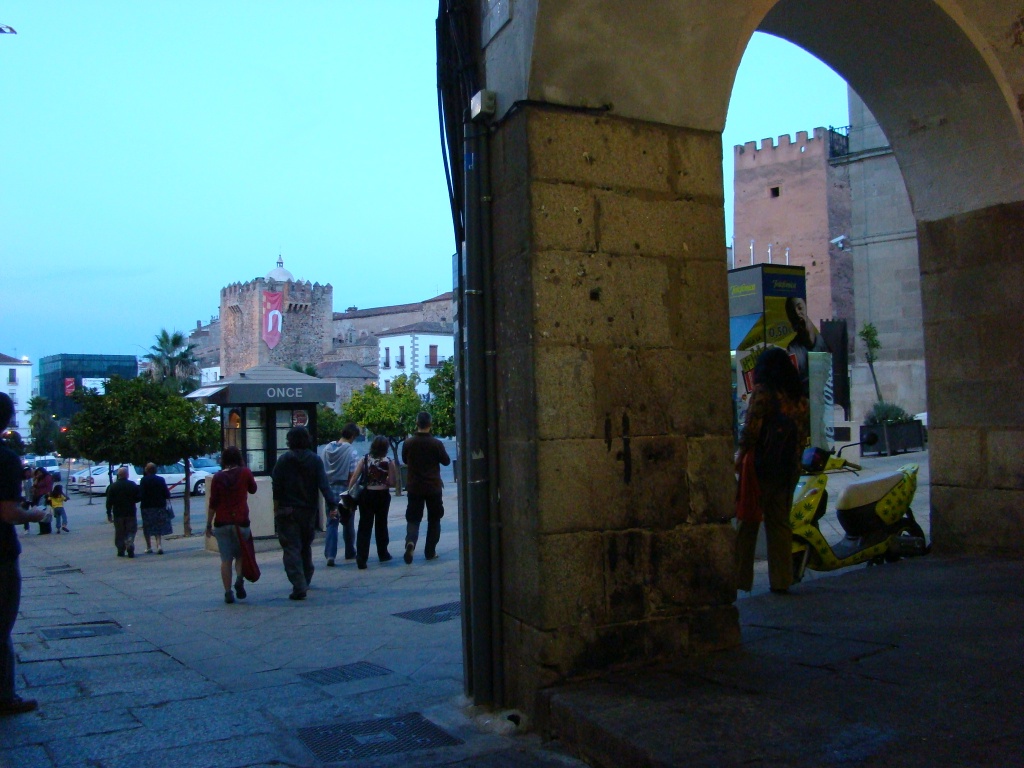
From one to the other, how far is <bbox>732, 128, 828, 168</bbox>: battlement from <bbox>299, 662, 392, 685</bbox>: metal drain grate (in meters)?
47.9

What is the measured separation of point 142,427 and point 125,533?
4572mm

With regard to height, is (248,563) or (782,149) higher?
(782,149)

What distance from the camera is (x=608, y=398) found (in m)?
4.02

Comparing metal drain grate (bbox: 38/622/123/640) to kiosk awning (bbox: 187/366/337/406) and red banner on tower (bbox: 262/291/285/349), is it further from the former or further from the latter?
red banner on tower (bbox: 262/291/285/349)

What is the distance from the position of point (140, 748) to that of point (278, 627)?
306 centimetres

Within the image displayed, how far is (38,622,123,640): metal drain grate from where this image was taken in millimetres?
7012

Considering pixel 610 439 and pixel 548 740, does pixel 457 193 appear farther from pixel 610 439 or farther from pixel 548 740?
pixel 548 740

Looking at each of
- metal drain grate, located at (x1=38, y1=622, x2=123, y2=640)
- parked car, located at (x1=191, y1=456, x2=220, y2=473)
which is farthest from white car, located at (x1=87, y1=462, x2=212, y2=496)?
metal drain grate, located at (x1=38, y1=622, x2=123, y2=640)

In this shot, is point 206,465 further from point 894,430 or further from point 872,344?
point 894,430

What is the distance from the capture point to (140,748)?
12.8 feet

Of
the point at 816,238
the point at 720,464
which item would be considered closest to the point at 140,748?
the point at 720,464

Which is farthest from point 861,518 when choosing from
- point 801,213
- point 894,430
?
point 801,213

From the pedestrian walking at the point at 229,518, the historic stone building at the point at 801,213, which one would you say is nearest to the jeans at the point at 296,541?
the pedestrian walking at the point at 229,518

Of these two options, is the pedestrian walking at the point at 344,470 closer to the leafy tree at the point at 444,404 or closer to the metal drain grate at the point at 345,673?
the metal drain grate at the point at 345,673
